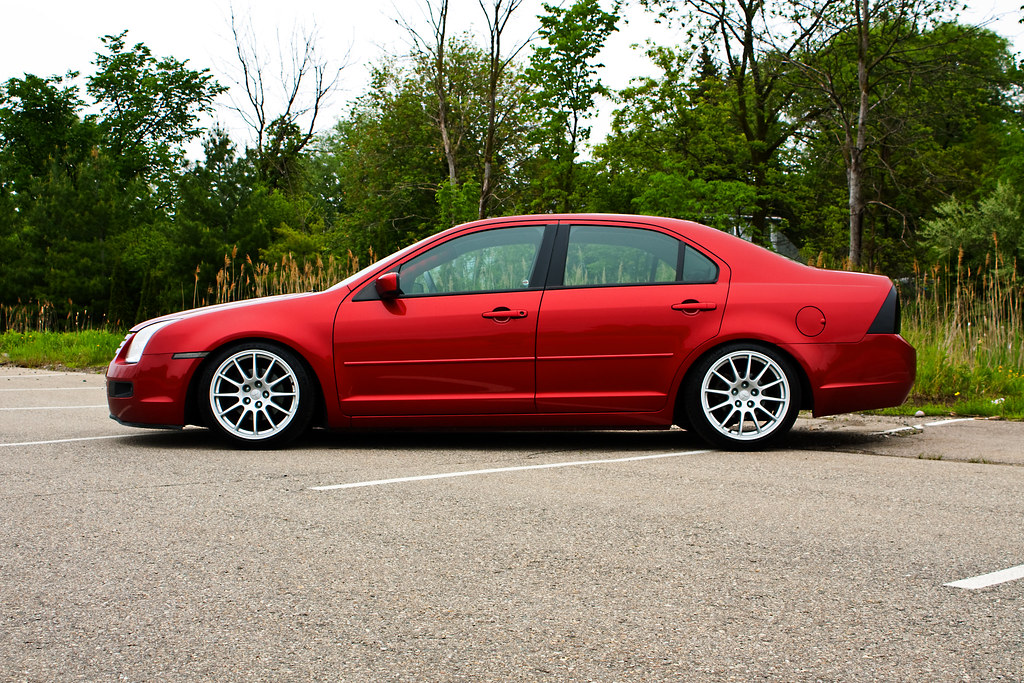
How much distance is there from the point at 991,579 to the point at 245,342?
15.7 ft

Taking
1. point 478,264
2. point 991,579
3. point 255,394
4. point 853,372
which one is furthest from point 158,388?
point 991,579

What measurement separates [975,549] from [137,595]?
3.19 metres

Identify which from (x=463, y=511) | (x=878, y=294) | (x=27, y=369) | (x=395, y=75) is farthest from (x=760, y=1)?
(x=463, y=511)

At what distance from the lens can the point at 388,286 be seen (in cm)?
660

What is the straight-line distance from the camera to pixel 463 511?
15.6 feet

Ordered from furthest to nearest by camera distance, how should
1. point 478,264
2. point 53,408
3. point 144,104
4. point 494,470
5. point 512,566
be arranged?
1. point 144,104
2. point 53,408
3. point 478,264
4. point 494,470
5. point 512,566

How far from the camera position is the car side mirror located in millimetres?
6605

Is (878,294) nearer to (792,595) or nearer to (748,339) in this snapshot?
(748,339)

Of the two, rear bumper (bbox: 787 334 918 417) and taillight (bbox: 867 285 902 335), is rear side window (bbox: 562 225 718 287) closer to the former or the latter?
rear bumper (bbox: 787 334 918 417)

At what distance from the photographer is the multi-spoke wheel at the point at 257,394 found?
6.67 m

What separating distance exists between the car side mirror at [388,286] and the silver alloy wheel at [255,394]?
2.64ft

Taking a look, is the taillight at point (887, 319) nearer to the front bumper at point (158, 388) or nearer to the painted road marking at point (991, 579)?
the painted road marking at point (991, 579)

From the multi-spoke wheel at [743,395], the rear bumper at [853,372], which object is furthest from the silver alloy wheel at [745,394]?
the rear bumper at [853,372]

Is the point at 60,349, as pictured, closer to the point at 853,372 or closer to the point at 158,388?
the point at 158,388
